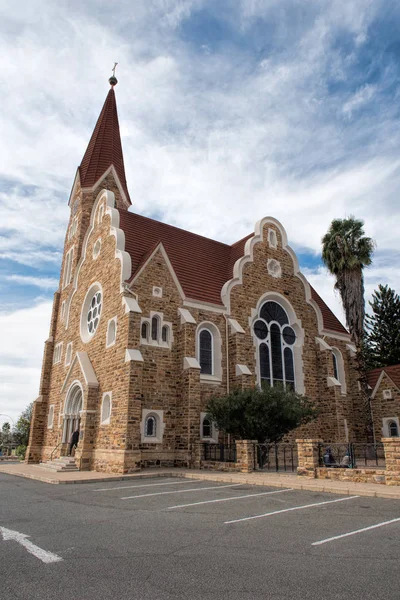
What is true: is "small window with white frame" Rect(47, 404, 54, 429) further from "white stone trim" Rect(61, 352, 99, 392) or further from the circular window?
the circular window

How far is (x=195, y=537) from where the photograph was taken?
6242 millimetres

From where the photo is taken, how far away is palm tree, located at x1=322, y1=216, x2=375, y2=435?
28000 millimetres

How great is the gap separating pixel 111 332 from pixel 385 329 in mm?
23989

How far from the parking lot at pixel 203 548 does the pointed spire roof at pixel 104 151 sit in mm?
23790

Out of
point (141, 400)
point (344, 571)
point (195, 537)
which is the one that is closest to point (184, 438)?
point (141, 400)

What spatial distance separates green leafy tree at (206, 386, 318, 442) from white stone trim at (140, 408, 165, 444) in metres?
2.43

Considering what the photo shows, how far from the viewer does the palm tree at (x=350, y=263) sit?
2800 centimetres

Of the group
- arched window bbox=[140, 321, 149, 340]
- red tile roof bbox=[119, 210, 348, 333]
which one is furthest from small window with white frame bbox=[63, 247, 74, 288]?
arched window bbox=[140, 321, 149, 340]

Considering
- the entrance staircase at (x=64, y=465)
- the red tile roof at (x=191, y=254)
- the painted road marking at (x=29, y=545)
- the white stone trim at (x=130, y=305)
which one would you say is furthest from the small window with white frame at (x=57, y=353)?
the painted road marking at (x=29, y=545)

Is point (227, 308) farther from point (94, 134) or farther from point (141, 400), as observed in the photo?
point (94, 134)

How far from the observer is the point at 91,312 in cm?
2352

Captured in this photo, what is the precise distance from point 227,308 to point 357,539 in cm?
1647

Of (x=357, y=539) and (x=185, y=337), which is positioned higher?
(x=185, y=337)

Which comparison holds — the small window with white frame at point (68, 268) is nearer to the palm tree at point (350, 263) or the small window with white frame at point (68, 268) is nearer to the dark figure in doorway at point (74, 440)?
the dark figure in doorway at point (74, 440)
